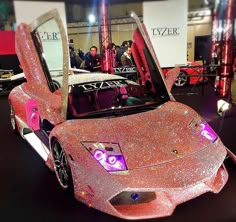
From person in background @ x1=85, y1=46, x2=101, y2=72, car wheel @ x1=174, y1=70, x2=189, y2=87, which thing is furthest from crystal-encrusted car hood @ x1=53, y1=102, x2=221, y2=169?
car wheel @ x1=174, y1=70, x2=189, y2=87

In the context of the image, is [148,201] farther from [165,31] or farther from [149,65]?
[165,31]

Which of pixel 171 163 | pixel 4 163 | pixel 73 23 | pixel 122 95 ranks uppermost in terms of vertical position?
pixel 73 23

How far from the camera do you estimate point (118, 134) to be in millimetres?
2309

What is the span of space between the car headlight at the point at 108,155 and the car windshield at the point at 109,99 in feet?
1.53

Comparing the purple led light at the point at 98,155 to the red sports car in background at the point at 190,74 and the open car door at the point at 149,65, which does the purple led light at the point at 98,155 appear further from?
the red sports car in background at the point at 190,74

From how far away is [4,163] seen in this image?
3422 mm

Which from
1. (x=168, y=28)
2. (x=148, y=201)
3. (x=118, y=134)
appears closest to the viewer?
(x=148, y=201)

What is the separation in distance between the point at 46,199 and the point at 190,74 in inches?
257

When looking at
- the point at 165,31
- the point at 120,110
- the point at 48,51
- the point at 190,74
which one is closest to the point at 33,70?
the point at 48,51

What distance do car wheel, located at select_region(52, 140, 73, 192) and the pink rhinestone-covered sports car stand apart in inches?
0.4

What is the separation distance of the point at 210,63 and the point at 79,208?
5949 mm

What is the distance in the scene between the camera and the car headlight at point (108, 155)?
2.03 metres

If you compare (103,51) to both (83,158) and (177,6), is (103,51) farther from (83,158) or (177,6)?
(83,158)

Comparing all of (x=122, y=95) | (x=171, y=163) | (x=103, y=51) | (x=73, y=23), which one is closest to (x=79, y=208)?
(x=171, y=163)
